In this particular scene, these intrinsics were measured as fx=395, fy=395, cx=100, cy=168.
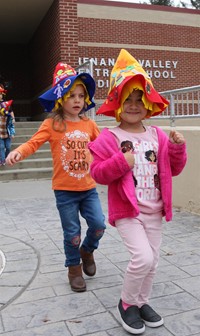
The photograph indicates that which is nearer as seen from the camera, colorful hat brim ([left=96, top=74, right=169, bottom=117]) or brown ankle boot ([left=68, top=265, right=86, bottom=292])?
colorful hat brim ([left=96, top=74, right=169, bottom=117])

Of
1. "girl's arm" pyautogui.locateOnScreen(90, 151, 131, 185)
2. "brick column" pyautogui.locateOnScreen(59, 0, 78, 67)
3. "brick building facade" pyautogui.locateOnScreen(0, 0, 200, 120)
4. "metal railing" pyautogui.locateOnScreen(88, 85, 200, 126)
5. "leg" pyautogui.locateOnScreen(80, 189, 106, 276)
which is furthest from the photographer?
"brick building facade" pyautogui.locateOnScreen(0, 0, 200, 120)

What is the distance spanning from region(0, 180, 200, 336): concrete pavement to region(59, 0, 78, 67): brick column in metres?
6.54

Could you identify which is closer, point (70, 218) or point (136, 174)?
point (136, 174)

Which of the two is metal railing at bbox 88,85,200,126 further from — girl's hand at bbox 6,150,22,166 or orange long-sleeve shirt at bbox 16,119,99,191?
girl's hand at bbox 6,150,22,166

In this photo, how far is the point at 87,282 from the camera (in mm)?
3393

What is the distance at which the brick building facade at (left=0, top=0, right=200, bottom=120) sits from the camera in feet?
51.5

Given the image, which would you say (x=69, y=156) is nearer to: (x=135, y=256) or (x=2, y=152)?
(x=135, y=256)

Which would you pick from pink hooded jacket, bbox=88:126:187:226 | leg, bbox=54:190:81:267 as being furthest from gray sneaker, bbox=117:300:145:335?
leg, bbox=54:190:81:267

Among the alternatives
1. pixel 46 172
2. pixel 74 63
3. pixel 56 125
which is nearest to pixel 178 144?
pixel 56 125

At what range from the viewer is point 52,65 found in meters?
12.1

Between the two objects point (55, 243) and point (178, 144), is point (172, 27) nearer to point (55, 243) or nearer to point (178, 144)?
point (55, 243)

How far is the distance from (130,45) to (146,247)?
50.4 feet

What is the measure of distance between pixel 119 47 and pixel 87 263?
46.5 ft

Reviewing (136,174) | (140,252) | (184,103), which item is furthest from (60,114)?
(184,103)
